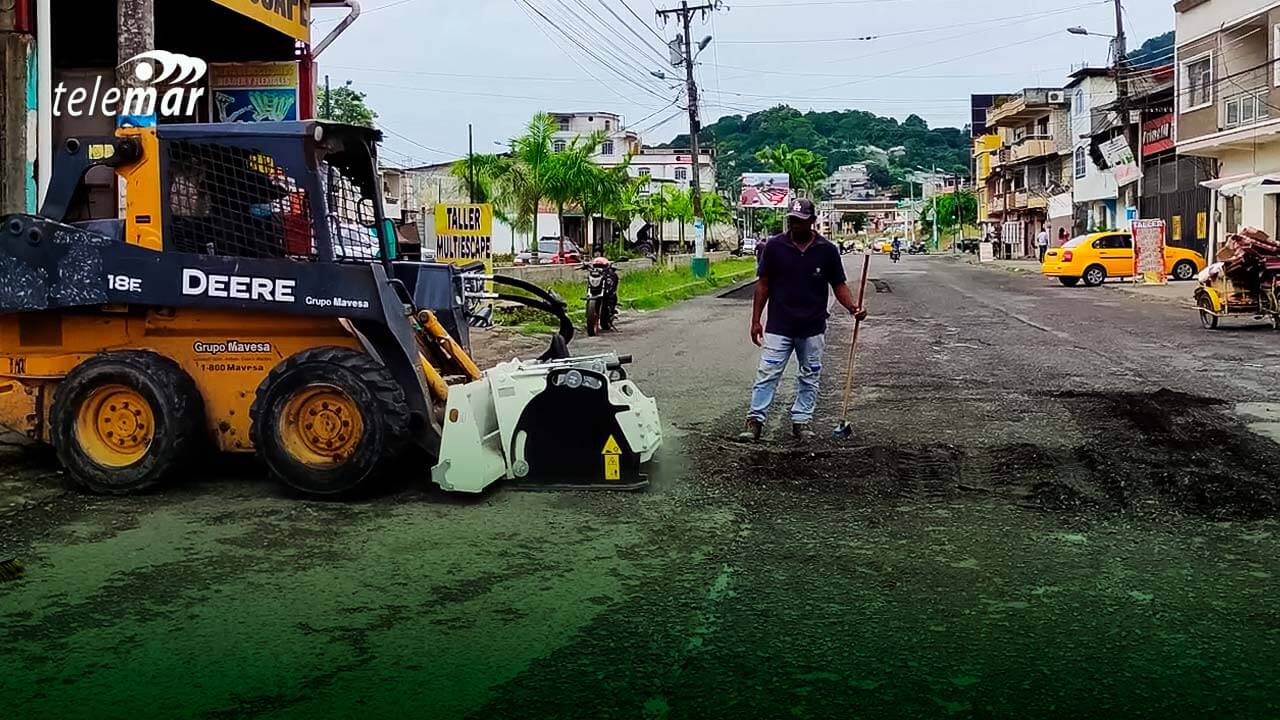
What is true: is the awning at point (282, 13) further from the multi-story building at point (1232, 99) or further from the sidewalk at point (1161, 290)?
the multi-story building at point (1232, 99)

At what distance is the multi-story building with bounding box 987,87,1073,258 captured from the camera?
→ 257 ft

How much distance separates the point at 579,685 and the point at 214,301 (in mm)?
3958

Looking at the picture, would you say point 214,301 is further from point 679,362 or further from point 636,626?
point 679,362

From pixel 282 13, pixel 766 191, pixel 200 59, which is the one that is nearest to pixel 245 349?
pixel 200 59

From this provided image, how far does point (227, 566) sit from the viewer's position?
5.82 meters

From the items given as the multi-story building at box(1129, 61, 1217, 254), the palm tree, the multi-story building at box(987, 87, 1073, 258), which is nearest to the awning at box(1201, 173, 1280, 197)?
the multi-story building at box(1129, 61, 1217, 254)

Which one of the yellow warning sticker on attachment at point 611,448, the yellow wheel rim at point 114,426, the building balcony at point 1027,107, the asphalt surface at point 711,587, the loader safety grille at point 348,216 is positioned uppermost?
the building balcony at point 1027,107

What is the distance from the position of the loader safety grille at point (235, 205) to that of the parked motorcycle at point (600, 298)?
1190 cm

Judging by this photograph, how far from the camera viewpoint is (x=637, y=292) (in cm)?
3130

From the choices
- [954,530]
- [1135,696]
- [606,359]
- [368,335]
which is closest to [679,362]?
[606,359]

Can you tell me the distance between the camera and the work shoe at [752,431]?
920 centimetres

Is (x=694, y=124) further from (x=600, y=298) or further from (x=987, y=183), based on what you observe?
(x=987, y=183)

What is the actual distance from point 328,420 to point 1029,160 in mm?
80627

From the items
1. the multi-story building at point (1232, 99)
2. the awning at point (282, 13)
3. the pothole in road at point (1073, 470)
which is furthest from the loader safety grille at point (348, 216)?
the multi-story building at point (1232, 99)
